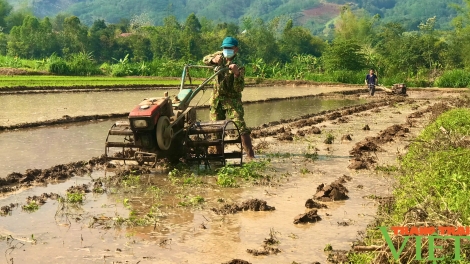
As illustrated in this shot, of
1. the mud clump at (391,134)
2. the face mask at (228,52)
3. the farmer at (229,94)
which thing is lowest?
the mud clump at (391,134)

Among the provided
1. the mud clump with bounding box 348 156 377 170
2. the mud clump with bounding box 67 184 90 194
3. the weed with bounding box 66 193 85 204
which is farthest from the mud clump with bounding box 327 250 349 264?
the mud clump with bounding box 348 156 377 170

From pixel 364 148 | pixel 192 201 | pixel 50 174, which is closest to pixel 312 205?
pixel 192 201

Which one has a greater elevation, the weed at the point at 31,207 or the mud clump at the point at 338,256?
the weed at the point at 31,207

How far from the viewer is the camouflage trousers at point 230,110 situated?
10023 mm

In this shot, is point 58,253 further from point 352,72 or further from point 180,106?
point 352,72

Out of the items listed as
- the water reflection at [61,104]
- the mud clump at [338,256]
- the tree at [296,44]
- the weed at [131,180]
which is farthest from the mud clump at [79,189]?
the tree at [296,44]

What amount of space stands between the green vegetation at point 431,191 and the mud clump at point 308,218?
0.73 m

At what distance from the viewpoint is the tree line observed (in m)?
42.1

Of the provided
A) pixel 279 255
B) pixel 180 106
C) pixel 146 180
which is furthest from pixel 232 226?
pixel 180 106

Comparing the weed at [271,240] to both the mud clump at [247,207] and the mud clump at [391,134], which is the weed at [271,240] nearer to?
the mud clump at [247,207]

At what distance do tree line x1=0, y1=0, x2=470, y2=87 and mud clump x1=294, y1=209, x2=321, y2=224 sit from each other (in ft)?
110

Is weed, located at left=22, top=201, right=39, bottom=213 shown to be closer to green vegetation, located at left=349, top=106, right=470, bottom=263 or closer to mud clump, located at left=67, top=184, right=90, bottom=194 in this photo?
mud clump, located at left=67, top=184, right=90, bottom=194

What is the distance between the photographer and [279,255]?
5.77 m

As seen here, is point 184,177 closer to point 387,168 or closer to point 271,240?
point 271,240
